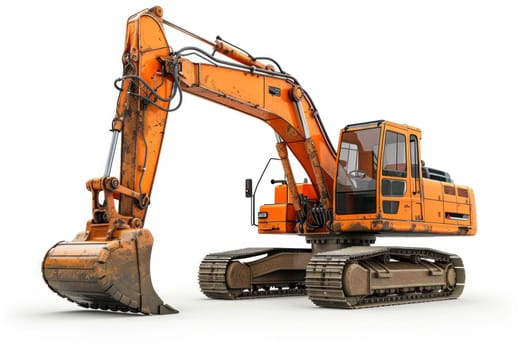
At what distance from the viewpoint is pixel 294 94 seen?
42.4 feet

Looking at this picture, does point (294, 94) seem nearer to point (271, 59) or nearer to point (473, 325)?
point (271, 59)

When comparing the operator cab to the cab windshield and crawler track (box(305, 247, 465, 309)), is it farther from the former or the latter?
crawler track (box(305, 247, 465, 309))

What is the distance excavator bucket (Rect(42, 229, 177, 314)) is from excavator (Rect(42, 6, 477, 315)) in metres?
0.02

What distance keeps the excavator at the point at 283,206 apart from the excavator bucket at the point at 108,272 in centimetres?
2

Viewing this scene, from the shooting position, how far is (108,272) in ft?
31.3

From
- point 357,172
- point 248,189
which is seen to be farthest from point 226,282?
point 357,172

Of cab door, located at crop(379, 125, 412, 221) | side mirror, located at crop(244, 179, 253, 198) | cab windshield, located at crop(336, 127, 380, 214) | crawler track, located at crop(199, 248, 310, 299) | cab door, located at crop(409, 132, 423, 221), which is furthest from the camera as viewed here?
side mirror, located at crop(244, 179, 253, 198)

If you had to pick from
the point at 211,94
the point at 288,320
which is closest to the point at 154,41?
the point at 211,94

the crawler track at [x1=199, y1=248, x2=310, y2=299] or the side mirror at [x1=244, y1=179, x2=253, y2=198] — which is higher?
the side mirror at [x1=244, y1=179, x2=253, y2=198]

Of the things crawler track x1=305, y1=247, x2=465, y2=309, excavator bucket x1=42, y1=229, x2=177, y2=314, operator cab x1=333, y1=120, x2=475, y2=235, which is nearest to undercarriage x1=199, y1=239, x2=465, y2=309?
crawler track x1=305, y1=247, x2=465, y2=309

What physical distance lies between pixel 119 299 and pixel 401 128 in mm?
6028

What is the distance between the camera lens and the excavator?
1002 centimetres

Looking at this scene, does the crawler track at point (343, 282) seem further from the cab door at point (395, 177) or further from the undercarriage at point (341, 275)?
the cab door at point (395, 177)

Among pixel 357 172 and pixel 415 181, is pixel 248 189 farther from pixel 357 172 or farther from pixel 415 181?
pixel 415 181
